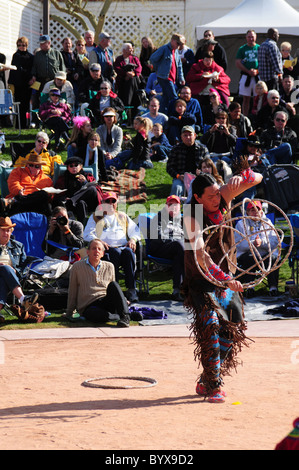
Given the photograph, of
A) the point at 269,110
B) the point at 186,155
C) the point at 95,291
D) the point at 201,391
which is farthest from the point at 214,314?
the point at 269,110

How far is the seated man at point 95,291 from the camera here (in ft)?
33.0

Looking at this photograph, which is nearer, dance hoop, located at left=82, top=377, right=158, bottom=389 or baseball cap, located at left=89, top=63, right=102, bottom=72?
dance hoop, located at left=82, top=377, right=158, bottom=389

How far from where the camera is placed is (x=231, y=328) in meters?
6.68

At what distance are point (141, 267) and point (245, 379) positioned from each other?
4.39 m

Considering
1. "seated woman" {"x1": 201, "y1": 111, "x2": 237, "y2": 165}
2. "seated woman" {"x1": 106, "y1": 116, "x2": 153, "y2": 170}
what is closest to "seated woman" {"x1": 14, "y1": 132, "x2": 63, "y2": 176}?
"seated woman" {"x1": 106, "y1": 116, "x2": 153, "y2": 170}

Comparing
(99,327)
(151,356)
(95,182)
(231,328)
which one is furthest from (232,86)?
(231,328)

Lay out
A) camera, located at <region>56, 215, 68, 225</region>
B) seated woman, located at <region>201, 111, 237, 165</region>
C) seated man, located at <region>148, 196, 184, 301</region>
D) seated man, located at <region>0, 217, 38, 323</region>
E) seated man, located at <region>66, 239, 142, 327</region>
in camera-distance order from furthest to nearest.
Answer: seated woman, located at <region>201, 111, 237, 165</region> < camera, located at <region>56, 215, 68, 225</region> < seated man, located at <region>148, 196, 184, 301</region> < seated man, located at <region>0, 217, 38, 323</region> < seated man, located at <region>66, 239, 142, 327</region>

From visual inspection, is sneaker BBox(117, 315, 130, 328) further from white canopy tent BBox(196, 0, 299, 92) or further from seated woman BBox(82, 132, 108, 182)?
white canopy tent BBox(196, 0, 299, 92)

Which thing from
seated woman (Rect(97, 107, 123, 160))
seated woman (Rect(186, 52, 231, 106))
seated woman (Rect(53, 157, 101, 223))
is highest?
seated woman (Rect(186, 52, 231, 106))

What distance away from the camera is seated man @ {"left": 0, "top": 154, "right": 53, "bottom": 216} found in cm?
1248

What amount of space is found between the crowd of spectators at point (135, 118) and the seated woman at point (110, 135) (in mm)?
18

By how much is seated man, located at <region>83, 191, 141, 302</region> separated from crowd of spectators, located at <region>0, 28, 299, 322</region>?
0.6 inches

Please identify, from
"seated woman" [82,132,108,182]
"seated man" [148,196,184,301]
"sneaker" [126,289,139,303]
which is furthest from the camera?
"seated woman" [82,132,108,182]

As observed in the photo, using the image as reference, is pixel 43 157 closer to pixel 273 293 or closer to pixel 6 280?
pixel 6 280
